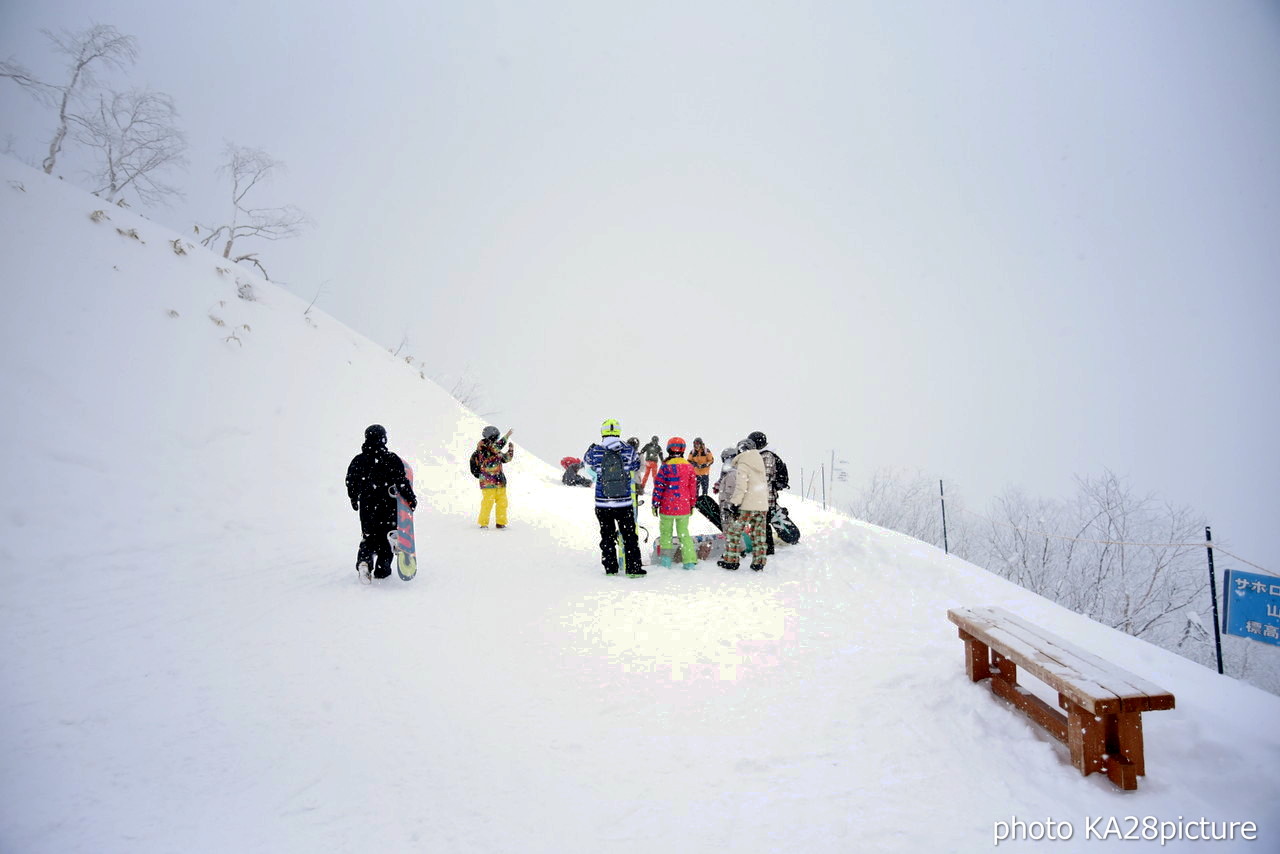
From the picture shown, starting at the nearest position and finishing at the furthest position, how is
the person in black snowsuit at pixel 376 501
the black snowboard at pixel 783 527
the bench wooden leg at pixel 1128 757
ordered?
the bench wooden leg at pixel 1128 757
the person in black snowsuit at pixel 376 501
the black snowboard at pixel 783 527

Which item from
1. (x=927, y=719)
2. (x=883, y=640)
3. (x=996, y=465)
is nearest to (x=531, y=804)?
(x=927, y=719)

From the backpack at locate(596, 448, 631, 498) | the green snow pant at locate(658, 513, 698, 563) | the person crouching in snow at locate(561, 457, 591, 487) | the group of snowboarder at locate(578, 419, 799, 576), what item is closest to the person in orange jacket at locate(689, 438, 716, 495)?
the group of snowboarder at locate(578, 419, 799, 576)

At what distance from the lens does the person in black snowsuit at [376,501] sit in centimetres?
707

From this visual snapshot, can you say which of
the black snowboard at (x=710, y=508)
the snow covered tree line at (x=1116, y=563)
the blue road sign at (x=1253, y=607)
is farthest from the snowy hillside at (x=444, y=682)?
the snow covered tree line at (x=1116, y=563)

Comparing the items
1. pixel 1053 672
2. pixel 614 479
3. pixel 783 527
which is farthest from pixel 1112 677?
pixel 783 527

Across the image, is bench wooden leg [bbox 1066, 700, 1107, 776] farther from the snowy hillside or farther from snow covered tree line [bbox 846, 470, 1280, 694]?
snow covered tree line [bbox 846, 470, 1280, 694]

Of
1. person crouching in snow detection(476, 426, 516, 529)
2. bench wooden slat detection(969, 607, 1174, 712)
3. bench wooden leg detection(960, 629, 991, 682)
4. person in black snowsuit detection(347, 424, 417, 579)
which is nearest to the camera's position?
bench wooden slat detection(969, 607, 1174, 712)

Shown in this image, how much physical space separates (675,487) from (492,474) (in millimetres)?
4235

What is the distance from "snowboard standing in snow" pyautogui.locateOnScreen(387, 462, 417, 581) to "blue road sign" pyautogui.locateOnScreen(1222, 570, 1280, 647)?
7622 mm

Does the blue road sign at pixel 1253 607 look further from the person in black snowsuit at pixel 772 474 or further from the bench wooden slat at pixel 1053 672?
the person in black snowsuit at pixel 772 474

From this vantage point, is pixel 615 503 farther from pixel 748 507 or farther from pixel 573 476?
pixel 573 476

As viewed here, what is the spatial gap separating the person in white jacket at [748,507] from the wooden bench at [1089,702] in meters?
4.19

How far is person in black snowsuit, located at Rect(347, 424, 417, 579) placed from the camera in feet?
23.2

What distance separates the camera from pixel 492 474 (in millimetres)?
10750
